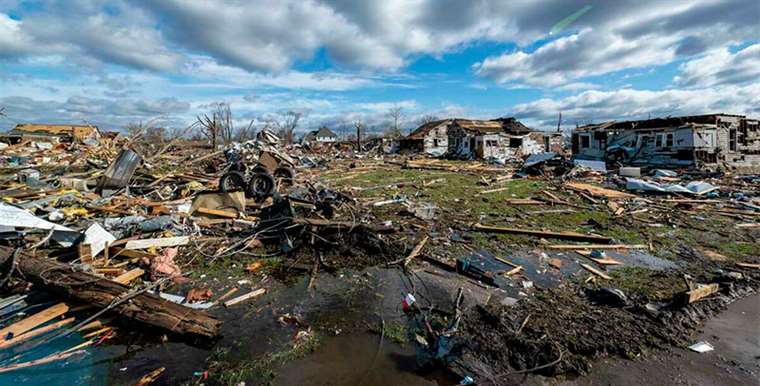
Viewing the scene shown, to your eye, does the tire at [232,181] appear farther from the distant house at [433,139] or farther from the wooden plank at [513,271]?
the distant house at [433,139]

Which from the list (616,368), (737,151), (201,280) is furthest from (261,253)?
(737,151)

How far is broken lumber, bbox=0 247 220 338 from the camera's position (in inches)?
139

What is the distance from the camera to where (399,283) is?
196 inches

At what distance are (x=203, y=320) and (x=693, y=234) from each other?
9.47 m

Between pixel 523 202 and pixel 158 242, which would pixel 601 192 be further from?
pixel 158 242

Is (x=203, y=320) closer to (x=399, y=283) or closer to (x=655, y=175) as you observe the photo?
(x=399, y=283)

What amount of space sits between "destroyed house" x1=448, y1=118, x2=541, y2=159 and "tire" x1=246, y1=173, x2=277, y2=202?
23763 millimetres

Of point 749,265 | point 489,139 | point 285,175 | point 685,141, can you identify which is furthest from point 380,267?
point 489,139

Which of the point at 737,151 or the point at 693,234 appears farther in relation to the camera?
the point at 737,151

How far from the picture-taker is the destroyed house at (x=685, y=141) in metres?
19.1

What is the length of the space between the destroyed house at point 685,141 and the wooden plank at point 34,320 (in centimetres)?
2655

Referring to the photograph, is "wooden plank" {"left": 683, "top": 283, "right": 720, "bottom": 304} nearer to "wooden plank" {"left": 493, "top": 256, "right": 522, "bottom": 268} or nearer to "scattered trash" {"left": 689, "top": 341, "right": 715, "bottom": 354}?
"scattered trash" {"left": 689, "top": 341, "right": 715, "bottom": 354}

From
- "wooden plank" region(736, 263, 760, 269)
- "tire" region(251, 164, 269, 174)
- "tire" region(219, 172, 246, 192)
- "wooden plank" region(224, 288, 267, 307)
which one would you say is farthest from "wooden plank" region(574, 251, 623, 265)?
"tire" region(251, 164, 269, 174)

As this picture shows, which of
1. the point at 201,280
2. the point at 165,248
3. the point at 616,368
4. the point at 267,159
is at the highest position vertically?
the point at 267,159
